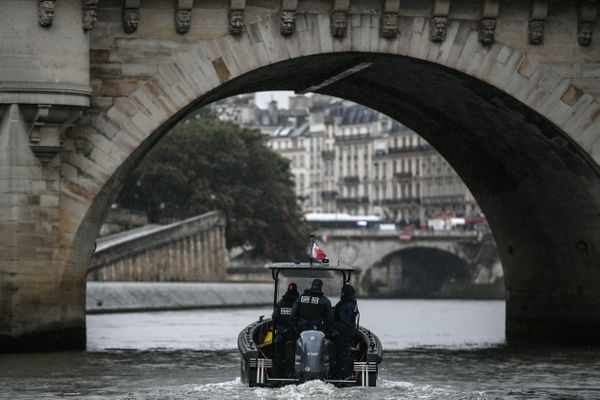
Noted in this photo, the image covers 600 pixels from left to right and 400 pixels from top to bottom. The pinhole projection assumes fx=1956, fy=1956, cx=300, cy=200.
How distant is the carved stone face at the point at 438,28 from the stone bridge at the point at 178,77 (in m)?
0.04

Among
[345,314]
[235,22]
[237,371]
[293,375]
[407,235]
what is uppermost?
[407,235]

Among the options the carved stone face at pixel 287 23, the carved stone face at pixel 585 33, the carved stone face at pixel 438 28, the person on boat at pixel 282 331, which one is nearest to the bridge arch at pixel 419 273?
the carved stone face at pixel 585 33

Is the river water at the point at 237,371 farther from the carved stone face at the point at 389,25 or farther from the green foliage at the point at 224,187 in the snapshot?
the green foliage at the point at 224,187

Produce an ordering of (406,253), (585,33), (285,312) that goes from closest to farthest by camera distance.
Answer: (285,312) < (585,33) < (406,253)

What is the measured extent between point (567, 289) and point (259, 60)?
44.3ft

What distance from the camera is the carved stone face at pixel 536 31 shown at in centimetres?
4956

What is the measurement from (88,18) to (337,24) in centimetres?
624

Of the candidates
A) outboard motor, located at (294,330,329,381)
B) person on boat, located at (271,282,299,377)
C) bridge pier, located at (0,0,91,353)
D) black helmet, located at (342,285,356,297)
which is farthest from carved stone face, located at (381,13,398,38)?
outboard motor, located at (294,330,329,381)

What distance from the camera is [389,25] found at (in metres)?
48.4

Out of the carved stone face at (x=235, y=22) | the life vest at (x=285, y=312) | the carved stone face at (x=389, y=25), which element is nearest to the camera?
the life vest at (x=285, y=312)

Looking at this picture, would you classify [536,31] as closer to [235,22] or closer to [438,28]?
[438,28]

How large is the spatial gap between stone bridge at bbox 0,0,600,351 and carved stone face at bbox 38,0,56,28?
0.08 ft

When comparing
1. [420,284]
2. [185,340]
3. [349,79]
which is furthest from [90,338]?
[420,284]

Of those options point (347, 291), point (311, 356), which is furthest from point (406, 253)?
point (311, 356)
